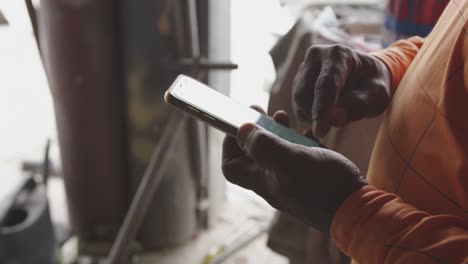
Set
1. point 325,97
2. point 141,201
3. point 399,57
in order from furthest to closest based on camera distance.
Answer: point 141,201, point 399,57, point 325,97

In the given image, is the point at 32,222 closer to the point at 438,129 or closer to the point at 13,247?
the point at 13,247

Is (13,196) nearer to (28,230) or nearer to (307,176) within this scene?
(28,230)

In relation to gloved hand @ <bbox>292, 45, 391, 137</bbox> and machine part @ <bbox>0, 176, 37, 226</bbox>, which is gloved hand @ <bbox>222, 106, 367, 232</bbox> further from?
machine part @ <bbox>0, 176, 37, 226</bbox>

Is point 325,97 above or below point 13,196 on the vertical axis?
above

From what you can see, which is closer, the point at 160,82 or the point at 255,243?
the point at 160,82

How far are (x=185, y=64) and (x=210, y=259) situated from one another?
1.88ft

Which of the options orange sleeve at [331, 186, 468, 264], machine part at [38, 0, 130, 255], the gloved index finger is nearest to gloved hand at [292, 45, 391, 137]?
the gloved index finger

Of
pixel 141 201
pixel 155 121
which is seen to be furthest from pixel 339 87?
pixel 155 121

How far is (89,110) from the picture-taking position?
3.62ft

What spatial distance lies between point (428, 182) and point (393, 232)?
0.07m

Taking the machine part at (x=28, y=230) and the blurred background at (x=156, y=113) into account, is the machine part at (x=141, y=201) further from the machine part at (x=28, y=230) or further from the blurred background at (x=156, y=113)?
the machine part at (x=28, y=230)

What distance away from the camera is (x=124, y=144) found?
1.18m

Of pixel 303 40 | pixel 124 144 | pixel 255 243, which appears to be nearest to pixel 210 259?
pixel 255 243

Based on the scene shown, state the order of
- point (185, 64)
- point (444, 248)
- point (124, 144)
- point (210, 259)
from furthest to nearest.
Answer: point (210, 259), point (124, 144), point (185, 64), point (444, 248)
